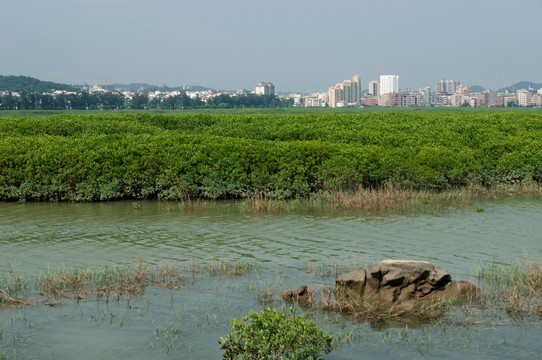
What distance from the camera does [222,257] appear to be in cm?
1155

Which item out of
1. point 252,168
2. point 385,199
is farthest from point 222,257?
point 252,168

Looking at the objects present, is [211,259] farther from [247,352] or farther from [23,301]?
[247,352]

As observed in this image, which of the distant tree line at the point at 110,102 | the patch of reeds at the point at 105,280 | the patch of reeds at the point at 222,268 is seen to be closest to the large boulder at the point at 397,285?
the patch of reeds at the point at 222,268

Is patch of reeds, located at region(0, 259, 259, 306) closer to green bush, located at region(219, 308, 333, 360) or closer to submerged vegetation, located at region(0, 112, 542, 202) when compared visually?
green bush, located at region(219, 308, 333, 360)

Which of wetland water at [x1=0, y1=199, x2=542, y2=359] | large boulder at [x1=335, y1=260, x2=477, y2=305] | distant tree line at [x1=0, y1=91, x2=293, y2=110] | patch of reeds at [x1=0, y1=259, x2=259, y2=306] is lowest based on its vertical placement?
wetland water at [x1=0, y1=199, x2=542, y2=359]

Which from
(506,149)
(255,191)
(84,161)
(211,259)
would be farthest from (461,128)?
(211,259)

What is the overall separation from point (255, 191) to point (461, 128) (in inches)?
430

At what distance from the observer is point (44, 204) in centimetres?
1820

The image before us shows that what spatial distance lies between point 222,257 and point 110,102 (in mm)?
107271

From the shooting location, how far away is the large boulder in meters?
8.45

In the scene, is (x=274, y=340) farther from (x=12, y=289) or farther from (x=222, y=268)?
(x=12, y=289)

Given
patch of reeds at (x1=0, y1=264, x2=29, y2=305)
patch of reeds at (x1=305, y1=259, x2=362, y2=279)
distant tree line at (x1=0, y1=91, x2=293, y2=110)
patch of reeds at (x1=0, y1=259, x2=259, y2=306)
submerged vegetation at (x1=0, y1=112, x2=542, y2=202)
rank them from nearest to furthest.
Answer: patch of reeds at (x1=0, y1=264, x2=29, y2=305)
patch of reeds at (x1=0, y1=259, x2=259, y2=306)
patch of reeds at (x1=305, y1=259, x2=362, y2=279)
submerged vegetation at (x1=0, y1=112, x2=542, y2=202)
distant tree line at (x1=0, y1=91, x2=293, y2=110)

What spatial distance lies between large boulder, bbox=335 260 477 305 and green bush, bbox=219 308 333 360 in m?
1.83

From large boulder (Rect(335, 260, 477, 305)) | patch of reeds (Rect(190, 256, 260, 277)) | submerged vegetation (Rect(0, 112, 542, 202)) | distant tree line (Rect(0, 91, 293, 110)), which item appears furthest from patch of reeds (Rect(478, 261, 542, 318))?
distant tree line (Rect(0, 91, 293, 110))
